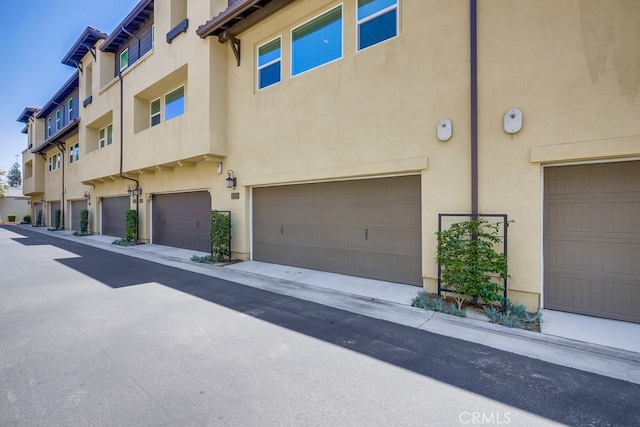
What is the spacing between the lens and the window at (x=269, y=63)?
28.9 feet

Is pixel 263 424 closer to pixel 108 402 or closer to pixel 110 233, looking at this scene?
pixel 108 402

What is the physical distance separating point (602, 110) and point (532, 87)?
983mm

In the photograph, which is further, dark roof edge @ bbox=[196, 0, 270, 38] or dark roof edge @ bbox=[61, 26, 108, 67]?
dark roof edge @ bbox=[61, 26, 108, 67]

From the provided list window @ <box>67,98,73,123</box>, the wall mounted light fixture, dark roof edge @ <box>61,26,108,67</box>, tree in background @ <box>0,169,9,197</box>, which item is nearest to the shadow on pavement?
the wall mounted light fixture

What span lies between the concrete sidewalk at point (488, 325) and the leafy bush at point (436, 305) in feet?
0.37

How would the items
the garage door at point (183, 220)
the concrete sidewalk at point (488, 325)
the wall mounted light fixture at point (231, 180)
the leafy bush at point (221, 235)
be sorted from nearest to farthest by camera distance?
the concrete sidewalk at point (488, 325)
the leafy bush at point (221, 235)
the wall mounted light fixture at point (231, 180)
the garage door at point (183, 220)

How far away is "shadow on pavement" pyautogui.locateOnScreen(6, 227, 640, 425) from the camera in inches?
105

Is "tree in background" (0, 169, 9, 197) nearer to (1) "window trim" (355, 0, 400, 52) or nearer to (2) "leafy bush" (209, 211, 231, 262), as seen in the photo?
(2) "leafy bush" (209, 211, 231, 262)

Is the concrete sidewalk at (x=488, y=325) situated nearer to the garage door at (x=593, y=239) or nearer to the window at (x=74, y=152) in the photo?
the garage door at (x=593, y=239)

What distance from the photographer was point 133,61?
14.2m

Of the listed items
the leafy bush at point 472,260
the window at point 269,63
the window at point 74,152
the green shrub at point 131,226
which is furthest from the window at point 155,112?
the leafy bush at point 472,260

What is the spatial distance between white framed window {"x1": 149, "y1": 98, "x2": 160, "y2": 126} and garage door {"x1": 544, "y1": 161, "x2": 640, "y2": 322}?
558 inches

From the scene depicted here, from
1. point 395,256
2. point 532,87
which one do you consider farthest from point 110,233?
point 532,87

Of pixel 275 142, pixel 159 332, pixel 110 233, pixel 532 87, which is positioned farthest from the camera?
pixel 110 233
